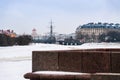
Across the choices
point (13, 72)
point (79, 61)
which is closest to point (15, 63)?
point (13, 72)

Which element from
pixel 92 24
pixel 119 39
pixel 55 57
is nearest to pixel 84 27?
pixel 92 24

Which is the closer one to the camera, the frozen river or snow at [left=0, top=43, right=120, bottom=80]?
the frozen river

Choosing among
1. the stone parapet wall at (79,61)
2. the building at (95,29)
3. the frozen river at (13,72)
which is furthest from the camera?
the building at (95,29)

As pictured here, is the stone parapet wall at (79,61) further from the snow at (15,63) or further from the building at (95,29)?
the building at (95,29)

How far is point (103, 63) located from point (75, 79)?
72 cm

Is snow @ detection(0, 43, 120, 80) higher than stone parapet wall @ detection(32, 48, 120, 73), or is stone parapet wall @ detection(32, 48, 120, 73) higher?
stone parapet wall @ detection(32, 48, 120, 73)

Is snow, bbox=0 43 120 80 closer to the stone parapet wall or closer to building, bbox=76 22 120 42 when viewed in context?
the stone parapet wall

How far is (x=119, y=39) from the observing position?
5049 inches

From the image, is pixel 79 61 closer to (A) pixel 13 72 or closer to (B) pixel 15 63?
(A) pixel 13 72

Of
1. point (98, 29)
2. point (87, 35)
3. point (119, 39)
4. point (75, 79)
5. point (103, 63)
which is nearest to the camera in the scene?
point (75, 79)

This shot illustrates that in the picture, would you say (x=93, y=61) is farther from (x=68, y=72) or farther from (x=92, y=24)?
(x=92, y=24)

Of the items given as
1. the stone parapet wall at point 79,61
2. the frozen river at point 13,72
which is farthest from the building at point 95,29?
the stone parapet wall at point 79,61

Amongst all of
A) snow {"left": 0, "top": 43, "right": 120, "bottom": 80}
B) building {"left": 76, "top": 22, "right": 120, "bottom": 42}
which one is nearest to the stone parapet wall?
snow {"left": 0, "top": 43, "right": 120, "bottom": 80}

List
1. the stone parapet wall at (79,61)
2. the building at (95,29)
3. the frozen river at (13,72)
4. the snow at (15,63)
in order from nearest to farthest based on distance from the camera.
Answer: the stone parapet wall at (79,61)
the frozen river at (13,72)
the snow at (15,63)
the building at (95,29)
